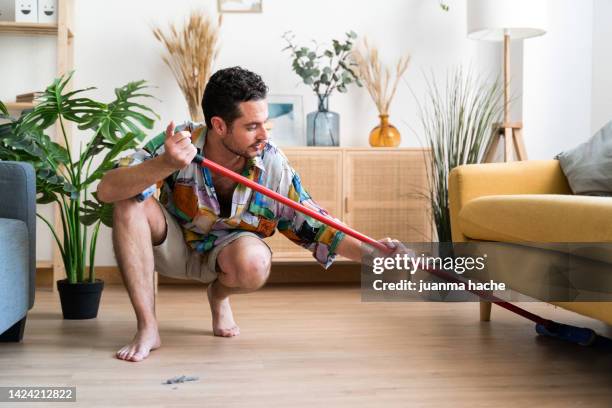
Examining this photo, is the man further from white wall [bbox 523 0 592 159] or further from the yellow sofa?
white wall [bbox 523 0 592 159]

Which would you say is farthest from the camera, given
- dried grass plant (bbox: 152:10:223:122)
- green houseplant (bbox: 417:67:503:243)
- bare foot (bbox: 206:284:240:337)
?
dried grass plant (bbox: 152:10:223:122)

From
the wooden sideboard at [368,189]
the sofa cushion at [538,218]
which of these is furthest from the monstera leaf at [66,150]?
the sofa cushion at [538,218]

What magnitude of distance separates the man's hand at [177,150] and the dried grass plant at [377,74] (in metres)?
2.03

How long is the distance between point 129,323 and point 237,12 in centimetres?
185

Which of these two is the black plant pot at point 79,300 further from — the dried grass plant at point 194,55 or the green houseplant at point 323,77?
the green houseplant at point 323,77

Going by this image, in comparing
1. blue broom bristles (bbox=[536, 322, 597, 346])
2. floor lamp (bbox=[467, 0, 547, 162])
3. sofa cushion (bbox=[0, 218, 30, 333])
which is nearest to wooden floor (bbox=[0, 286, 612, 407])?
blue broom bristles (bbox=[536, 322, 597, 346])

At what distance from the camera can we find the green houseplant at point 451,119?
3.45 m

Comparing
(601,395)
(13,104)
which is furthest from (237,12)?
(601,395)

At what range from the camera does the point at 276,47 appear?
13.0ft

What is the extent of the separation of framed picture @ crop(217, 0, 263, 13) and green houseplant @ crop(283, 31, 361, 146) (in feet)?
0.69

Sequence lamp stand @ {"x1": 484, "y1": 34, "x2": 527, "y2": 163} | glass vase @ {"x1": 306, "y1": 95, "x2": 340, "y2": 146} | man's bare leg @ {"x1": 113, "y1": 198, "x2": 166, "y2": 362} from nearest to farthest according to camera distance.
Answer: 1. man's bare leg @ {"x1": 113, "y1": 198, "x2": 166, "y2": 362}
2. lamp stand @ {"x1": 484, "y1": 34, "x2": 527, "y2": 163}
3. glass vase @ {"x1": 306, "y1": 95, "x2": 340, "y2": 146}

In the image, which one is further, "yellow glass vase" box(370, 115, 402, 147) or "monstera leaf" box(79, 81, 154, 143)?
"yellow glass vase" box(370, 115, 402, 147)

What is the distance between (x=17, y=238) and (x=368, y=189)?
→ 6.19 ft

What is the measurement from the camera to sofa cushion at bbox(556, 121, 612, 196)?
266 centimetres
